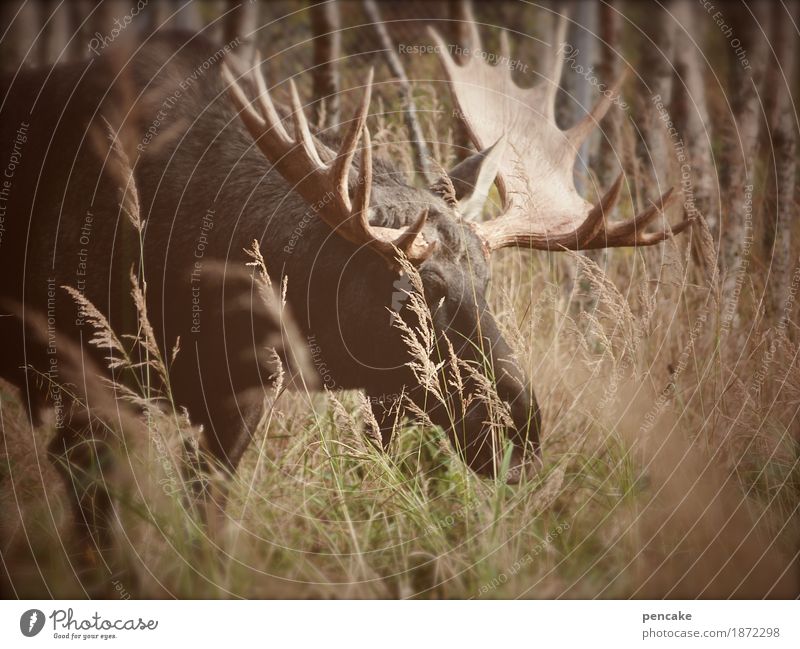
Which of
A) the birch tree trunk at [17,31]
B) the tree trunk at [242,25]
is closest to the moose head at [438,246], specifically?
the birch tree trunk at [17,31]

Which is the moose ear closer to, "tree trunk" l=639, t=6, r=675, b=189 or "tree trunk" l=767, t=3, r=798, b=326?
"tree trunk" l=639, t=6, r=675, b=189

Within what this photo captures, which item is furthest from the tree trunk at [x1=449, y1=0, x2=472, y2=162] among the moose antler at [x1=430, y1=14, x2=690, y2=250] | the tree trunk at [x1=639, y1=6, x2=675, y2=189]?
the tree trunk at [x1=639, y1=6, x2=675, y2=189]

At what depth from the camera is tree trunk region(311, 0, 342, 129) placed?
4.68 m

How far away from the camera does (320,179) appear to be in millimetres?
3010

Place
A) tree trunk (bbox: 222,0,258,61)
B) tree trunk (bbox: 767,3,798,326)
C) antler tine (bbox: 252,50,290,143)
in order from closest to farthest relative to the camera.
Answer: antler tine (bbox: 252,50,290,143)
tree trunk (bbox: 767,3,798,326)
tree trunk (bbox: 222,0,258,61)

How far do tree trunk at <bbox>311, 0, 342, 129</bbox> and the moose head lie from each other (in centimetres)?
142

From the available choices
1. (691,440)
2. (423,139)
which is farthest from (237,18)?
(691,440)

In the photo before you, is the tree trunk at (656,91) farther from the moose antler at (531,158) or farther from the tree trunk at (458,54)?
the tree trunk at (458,54)

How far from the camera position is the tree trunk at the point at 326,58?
4.68m

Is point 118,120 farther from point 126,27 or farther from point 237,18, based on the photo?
point 237,18

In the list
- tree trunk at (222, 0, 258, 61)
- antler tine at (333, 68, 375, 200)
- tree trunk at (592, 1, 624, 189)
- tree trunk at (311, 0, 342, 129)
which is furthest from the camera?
tree trunk at (311, 0, 342, 129)
